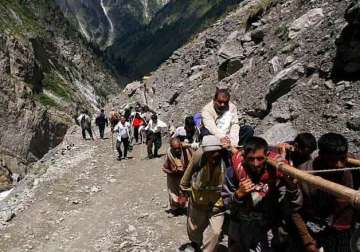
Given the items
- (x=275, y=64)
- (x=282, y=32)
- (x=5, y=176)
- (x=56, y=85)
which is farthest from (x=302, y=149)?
(x=56, y=85)

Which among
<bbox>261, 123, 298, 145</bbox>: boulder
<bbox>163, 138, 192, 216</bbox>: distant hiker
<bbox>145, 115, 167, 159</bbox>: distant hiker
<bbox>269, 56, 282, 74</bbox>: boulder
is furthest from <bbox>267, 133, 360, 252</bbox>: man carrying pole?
<bbox>145, 115, 167, 159</bbox>: distant hiker

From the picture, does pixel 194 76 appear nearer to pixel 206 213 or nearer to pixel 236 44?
pixel 236 44

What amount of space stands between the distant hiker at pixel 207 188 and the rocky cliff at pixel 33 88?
7004 centimetres

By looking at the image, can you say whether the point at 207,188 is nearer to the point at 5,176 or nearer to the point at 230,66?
the point at 230,66

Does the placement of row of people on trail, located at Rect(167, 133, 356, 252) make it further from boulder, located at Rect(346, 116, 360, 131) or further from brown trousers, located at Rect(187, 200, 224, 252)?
boulder, located at Rect(346, 116, 360, 131)

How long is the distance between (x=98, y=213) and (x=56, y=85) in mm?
91010

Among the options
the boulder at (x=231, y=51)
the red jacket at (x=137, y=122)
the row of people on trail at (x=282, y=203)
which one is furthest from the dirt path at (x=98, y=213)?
the boulder at (x=231, y=51)

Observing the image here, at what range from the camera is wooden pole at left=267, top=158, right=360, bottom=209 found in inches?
157

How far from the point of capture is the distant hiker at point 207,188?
673 cm

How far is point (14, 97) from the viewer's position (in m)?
84.1

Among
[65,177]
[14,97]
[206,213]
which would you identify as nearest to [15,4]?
[14,97]

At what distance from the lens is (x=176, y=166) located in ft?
34.8

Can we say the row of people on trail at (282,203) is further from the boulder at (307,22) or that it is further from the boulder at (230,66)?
the boulder at (230,66)

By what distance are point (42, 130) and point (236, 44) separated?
63123 mm
